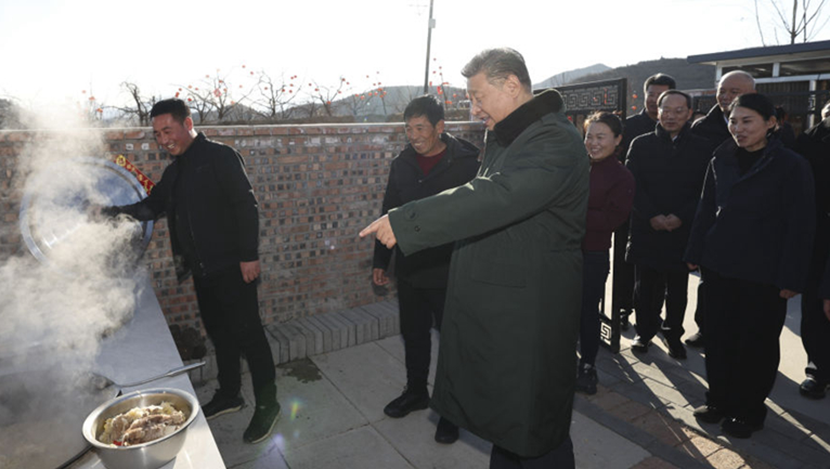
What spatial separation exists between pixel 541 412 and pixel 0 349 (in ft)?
9.89

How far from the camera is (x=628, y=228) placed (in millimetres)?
5395

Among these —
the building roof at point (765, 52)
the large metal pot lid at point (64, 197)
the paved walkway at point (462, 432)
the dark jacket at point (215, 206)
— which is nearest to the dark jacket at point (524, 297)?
the paved walkway at point (462, 432)

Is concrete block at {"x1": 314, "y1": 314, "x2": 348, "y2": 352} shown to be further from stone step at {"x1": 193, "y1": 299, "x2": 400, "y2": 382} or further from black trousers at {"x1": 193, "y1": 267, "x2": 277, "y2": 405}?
black trousers at {"x1": 193, "y1": 267, "x2": 277, "y2": 405}

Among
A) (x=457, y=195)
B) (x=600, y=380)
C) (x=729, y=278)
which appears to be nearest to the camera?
(x=457, y=195)

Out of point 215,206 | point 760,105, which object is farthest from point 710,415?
point 215,206

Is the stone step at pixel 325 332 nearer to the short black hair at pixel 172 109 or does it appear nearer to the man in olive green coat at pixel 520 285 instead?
the short black hair at pixel 172 109

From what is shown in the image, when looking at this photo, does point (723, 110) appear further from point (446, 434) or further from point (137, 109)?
point (137, 109)

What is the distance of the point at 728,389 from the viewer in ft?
12.5

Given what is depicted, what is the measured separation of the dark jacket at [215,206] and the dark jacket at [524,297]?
1.89 m

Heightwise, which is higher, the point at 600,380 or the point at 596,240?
the point at 596,240

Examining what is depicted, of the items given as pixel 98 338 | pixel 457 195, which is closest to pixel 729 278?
pixel 457 195

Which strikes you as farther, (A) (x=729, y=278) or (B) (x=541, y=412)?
(A) (x=729, y=278)

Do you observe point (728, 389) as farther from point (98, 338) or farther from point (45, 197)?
point (45, 197)

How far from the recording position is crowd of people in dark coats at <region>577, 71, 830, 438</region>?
341 centimetres
